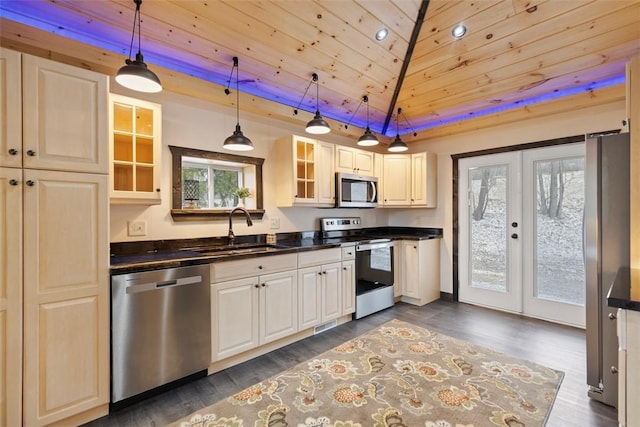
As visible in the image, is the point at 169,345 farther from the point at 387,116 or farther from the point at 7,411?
the point at 387,116

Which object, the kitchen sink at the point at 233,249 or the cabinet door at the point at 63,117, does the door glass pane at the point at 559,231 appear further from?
the cabinet door at the point at 63,117

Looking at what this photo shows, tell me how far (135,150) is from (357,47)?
2307 millimetres

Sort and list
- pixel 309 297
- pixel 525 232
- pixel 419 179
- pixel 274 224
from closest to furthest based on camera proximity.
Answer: pixel 309 297
pixel 274 224
pixel 525 232
pixel 419 179

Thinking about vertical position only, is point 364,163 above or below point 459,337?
above

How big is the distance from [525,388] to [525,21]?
3.03 meters

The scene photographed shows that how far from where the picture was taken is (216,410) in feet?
6.45

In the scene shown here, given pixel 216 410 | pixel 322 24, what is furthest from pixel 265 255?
pixel 322 24

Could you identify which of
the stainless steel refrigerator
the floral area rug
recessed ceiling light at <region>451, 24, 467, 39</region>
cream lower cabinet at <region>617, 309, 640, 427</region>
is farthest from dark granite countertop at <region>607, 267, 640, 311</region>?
recessed ceiling light at <region>451, 24, 467, 39</region>

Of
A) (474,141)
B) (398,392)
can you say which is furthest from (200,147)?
(474,141)

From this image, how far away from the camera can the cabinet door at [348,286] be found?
3438mm

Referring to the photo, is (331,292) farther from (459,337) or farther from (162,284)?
(162,284)

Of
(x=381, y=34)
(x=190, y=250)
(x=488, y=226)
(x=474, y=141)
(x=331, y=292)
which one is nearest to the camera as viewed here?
(x=190, y=250)

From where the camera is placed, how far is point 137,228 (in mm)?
2547

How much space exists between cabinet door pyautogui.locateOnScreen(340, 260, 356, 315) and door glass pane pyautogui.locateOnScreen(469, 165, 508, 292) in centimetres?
189
